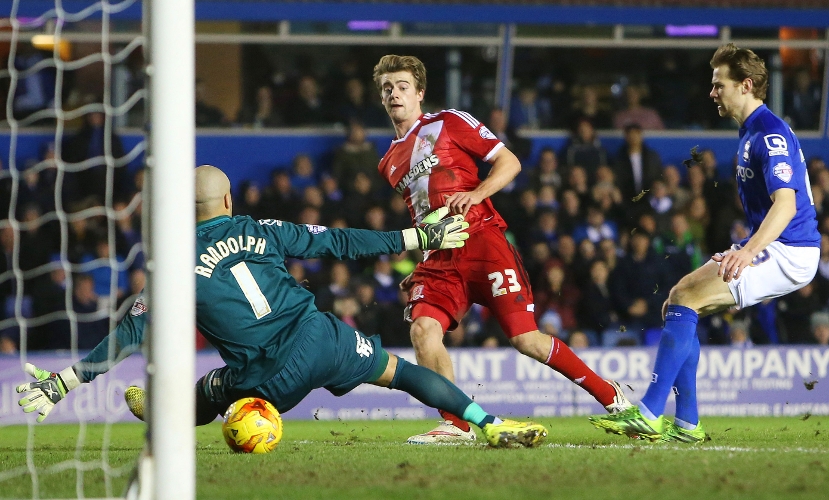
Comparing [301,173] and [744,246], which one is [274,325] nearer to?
[744,246]

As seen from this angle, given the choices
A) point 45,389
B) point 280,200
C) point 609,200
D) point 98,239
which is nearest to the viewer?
point 45,389

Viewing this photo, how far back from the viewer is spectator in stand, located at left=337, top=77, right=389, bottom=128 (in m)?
14.5

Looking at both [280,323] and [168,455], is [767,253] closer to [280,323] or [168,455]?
[280,323]

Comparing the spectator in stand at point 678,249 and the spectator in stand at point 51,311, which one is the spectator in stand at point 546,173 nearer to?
the spectator in stand at point 678,249

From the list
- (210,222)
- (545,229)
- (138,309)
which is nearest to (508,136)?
(545,229)

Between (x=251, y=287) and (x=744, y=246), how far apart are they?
264 cm

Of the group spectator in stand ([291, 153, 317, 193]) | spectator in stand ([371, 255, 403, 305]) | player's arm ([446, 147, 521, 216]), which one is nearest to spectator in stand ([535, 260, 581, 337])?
spectator in stand ([371, 255, 403, 305])

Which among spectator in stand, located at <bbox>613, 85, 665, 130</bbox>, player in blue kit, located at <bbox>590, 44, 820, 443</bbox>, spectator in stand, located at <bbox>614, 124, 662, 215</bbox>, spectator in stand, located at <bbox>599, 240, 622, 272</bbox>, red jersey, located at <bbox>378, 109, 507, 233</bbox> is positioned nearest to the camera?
player in blue kit, located at <bbox>590, 44, 820, 443</bbox>

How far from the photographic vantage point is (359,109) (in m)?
14.5

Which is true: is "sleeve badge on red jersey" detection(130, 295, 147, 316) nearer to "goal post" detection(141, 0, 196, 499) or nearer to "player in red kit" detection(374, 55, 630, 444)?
"goal post" detection(141, 0, 196, 499)

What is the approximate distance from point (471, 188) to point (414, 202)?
1.24 ft

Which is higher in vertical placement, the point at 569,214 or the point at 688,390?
the point at 569,214

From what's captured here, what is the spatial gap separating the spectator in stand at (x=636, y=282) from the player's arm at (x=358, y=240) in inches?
264

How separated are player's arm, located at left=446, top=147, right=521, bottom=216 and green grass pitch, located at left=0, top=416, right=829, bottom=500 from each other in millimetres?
1397
